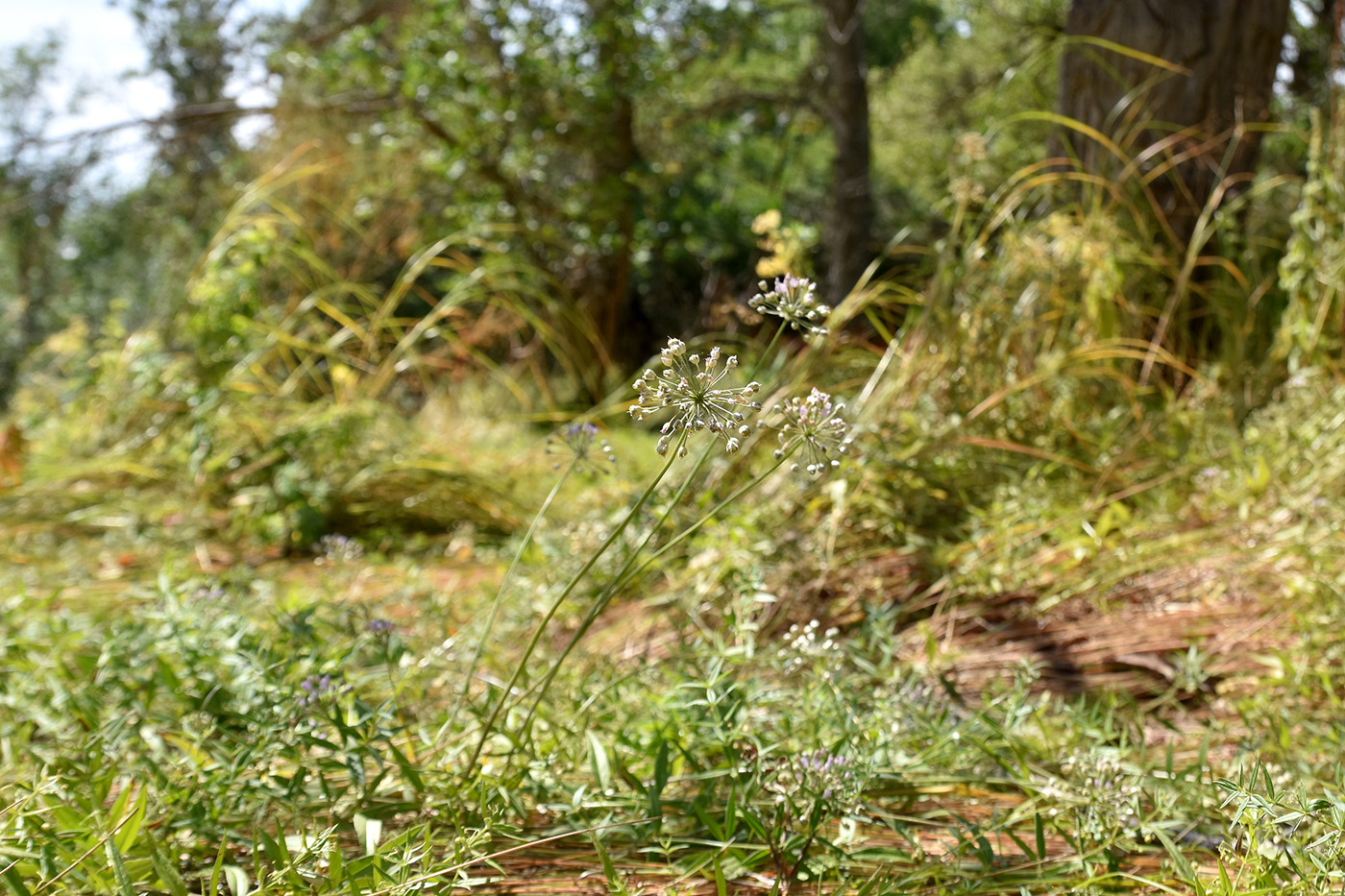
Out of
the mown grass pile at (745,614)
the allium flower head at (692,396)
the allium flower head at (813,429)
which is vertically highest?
the allium flower head at (692,396)

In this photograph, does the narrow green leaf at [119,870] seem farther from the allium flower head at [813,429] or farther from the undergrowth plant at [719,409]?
the allium flower head at [813,429]

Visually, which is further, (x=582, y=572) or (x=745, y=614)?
(x=745, y=614)

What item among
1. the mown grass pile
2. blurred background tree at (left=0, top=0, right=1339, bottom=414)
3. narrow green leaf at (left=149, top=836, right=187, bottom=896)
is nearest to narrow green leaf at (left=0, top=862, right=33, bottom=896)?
the mown grass pile

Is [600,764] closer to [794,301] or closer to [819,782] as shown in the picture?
[819,782]

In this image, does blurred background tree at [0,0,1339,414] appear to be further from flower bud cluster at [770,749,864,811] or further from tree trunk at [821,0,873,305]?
flower bud cluster at [770,749,864,811]

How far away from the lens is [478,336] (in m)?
5.63

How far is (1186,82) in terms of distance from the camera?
9.80 ft

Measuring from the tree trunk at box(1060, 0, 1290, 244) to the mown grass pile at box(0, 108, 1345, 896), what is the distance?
216mm

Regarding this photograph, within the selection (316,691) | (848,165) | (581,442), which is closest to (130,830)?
(316,691)

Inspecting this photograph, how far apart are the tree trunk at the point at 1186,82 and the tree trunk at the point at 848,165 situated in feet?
8.84

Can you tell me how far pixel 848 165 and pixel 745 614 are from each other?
517cm

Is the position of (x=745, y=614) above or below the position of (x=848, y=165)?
below

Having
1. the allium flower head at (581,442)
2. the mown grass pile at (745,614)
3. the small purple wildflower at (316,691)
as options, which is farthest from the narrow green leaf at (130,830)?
the allium flower head at (581,442)

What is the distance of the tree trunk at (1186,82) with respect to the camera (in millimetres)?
2959
